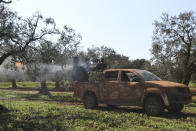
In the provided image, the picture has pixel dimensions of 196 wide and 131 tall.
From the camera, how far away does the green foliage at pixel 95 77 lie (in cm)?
1323

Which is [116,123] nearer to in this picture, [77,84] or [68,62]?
[77,84]

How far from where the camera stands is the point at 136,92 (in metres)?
11.3

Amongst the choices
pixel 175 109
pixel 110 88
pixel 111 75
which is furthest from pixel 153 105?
pixel 111 75

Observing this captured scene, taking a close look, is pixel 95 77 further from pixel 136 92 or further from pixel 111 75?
pixel 136 92

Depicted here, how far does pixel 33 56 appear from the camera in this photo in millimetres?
16578

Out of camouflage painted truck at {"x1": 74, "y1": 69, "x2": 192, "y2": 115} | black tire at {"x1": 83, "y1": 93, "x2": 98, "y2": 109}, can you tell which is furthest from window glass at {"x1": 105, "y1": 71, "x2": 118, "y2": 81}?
black tire at {"x1": 83, "y1": 93, "x2": 98, "y2": 109}

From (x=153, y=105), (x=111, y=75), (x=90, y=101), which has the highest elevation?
(x=111, y=75)

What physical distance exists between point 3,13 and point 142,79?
944 cm

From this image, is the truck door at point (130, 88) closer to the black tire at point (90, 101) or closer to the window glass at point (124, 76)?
the window glass at point (124, 76)

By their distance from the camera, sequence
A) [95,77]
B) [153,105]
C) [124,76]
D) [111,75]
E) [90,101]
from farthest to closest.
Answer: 1. [95,77]
2. [90,101]
3. [111,75]
4. [124,76]
5. [153,105]

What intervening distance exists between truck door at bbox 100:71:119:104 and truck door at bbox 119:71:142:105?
0.33 metres

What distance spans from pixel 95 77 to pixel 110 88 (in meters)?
1.48

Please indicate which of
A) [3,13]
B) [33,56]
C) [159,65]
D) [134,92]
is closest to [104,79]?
[134,92]

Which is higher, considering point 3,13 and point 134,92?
point 3,13
